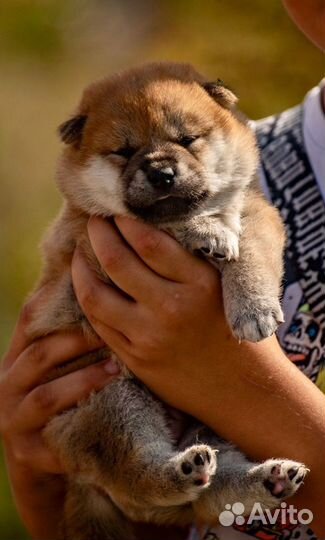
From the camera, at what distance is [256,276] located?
2.58 metres

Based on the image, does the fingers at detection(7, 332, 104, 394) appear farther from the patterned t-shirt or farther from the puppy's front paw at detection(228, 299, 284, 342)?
the patterned t-shirt

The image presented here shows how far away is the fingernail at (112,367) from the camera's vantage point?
106 inches

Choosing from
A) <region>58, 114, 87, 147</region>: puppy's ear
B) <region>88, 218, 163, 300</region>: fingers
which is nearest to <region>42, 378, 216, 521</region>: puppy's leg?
<region>88, 218, 163, 300</region>: fingers

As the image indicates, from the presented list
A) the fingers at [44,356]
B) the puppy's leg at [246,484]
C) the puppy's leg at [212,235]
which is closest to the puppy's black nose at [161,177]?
the puppy's leg at [212,235]

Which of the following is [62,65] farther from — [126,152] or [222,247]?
[222,247]

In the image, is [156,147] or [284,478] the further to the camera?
[156,147]

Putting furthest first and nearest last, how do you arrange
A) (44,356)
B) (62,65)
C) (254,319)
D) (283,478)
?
(62,65) → (44,356) → (254,319) → (283,478)

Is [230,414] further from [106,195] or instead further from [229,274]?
[106,195]

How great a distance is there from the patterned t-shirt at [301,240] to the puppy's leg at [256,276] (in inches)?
10.6

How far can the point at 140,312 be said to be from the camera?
2641 millimetres

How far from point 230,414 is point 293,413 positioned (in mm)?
189

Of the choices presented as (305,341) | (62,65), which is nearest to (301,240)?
(305,341)

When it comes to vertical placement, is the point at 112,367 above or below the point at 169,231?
below

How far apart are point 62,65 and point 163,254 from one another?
3.51 metres
